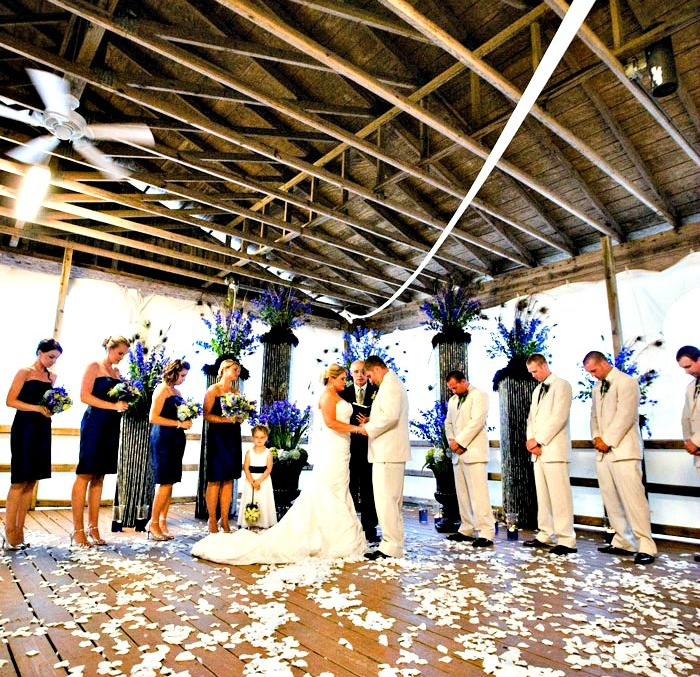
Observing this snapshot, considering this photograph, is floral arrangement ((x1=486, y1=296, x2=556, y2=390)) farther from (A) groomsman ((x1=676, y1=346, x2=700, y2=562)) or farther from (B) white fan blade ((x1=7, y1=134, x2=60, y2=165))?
(B) white fan blade ((x1=7, y1=134, x2=60, y2=165))

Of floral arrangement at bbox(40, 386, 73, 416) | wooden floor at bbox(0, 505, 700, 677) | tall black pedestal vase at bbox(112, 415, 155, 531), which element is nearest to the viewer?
wooden floor at bbox(0, 505, 700, 677)

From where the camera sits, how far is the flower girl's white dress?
5.36 m

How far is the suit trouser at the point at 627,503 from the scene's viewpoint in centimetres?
421

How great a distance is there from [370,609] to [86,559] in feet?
7.79

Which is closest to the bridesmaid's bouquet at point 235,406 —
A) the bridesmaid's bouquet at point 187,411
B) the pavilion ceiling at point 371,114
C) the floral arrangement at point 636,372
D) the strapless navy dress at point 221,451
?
the strapless navy dress at point 221,451

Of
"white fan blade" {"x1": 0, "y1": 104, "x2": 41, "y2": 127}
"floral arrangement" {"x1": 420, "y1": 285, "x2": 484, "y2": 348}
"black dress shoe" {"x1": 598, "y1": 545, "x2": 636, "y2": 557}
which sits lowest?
"black dress shoe" {"x1": 598, "y1": 545, "x2": 636, "y2": 557}

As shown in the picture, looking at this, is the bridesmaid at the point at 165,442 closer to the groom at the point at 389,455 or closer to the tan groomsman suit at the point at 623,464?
the groom at the point at 389,455

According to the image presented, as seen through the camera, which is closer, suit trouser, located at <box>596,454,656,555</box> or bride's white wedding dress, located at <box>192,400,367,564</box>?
bride's white wedding dress, located at <box>192,400,367,564</box>

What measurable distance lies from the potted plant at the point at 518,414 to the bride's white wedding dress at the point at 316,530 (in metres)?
2.64

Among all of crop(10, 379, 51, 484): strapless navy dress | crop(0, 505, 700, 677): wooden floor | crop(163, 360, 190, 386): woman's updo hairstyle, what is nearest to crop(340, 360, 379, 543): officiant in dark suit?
crop(0, 505, 700, 677): wooden floor

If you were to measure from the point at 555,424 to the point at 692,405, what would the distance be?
119 centimetres

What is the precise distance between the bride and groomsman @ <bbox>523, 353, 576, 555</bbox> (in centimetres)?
186

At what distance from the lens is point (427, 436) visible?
619 centimetres

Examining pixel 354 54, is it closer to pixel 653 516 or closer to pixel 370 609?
pixel 370 609
